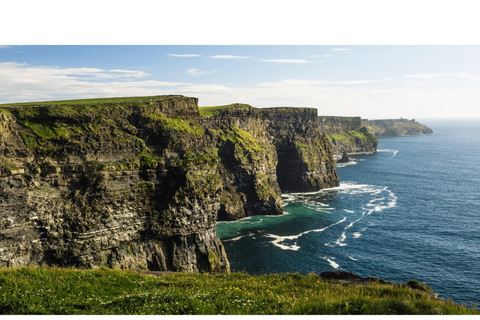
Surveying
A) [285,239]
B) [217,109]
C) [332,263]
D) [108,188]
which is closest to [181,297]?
[108,188]

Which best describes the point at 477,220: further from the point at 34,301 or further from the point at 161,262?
the point at 34,301

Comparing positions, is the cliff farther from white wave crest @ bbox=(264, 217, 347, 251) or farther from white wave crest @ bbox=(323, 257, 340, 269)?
white wave crest @ bbox=(323, 257, 340, 269)

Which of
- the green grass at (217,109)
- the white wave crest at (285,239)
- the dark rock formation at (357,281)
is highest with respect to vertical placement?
the green grass at (217,109)

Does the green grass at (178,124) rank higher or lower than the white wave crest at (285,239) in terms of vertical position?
higher

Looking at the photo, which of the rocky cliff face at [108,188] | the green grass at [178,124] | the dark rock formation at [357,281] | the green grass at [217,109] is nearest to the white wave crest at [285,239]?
the rocky cliff face at [108,188]

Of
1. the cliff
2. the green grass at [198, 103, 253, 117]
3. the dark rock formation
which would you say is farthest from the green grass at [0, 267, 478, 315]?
Result: the green grass at [198, 103, 253, 117]

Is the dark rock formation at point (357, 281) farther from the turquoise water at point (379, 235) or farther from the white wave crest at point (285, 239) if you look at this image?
the white wave crest at point (285, 239)
